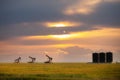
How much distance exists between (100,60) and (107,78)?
96930 mm

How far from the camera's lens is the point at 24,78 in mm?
72000

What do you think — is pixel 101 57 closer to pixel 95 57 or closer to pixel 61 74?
pixel 95 57

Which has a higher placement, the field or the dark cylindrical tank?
the dark cylindrical tank

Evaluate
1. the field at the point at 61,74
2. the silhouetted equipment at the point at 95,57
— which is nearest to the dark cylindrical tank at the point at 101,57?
the silhouetted equipment at the point at 95,57

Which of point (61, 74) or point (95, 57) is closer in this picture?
point (61, 74)

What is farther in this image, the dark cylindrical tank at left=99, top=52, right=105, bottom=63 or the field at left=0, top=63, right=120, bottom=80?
the dark cylindrical tank at left=99, top=52, right=105, bottom=63

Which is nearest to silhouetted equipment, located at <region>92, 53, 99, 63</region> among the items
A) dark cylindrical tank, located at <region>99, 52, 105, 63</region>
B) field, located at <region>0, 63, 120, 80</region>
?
dark cylindrical tank, located at <region>99, 52, 105, 63</region>

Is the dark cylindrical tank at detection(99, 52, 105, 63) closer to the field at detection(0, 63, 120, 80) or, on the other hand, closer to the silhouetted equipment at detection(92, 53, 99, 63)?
the silhouetted equipment at detection(92, 53, 99, 63)

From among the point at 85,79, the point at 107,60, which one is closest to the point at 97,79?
the point at 85,79

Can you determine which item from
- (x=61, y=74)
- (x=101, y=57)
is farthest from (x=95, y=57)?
(x=61, y=74)

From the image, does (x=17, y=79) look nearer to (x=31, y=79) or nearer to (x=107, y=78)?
(x=31, y=79)

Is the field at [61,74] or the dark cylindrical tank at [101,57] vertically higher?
the dark cylindrical tank at [101,57]

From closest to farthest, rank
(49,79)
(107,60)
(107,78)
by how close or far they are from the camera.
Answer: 1. (49,79)
2. (107,78)
3. (107,60)

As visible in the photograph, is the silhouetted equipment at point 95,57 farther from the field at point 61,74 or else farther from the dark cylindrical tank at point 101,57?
the field at point 61,74
